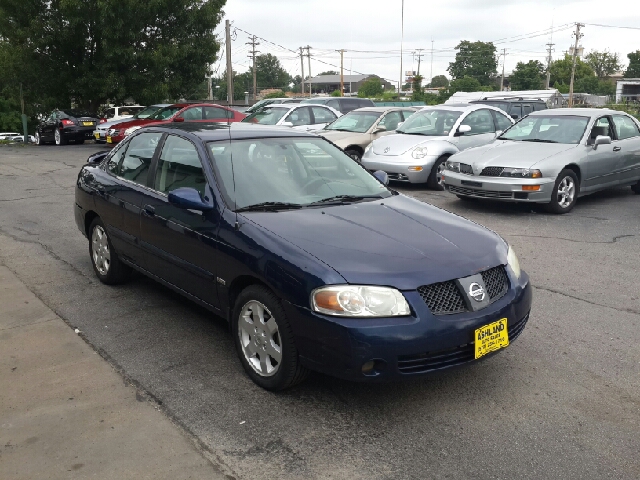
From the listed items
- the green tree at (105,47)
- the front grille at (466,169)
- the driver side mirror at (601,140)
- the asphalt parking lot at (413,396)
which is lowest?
the asphalt parking lot at (413,396)

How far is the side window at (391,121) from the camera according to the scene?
1411 cm

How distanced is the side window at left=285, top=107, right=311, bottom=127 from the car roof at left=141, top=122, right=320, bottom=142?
10.6m

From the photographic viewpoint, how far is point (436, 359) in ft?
11.7

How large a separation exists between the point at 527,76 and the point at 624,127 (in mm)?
79871

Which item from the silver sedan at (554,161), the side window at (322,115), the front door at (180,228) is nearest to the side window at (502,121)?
the silver sedan at (554,161)

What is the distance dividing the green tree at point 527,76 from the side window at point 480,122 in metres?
76.0

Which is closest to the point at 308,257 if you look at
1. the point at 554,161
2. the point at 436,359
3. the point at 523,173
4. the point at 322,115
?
the point at 436,359

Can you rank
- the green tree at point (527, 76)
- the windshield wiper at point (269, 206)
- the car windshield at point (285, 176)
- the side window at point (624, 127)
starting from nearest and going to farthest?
the windshield wiper at point (269, 206) → the car windshield at point (285, 176) → the side window at point (624, 127) → the green tree at point (527, 76)

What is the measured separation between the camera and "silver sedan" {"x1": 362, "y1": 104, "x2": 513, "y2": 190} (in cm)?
1163

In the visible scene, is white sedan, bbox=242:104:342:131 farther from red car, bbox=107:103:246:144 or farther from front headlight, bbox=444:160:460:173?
front headlight, bbox=444:160:460:173

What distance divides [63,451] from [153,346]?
1385mm

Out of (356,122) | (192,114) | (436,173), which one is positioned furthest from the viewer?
(192,114)

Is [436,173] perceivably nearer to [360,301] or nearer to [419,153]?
[419,153]

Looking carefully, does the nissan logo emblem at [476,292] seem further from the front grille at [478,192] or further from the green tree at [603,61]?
the green tree at [603,61]
